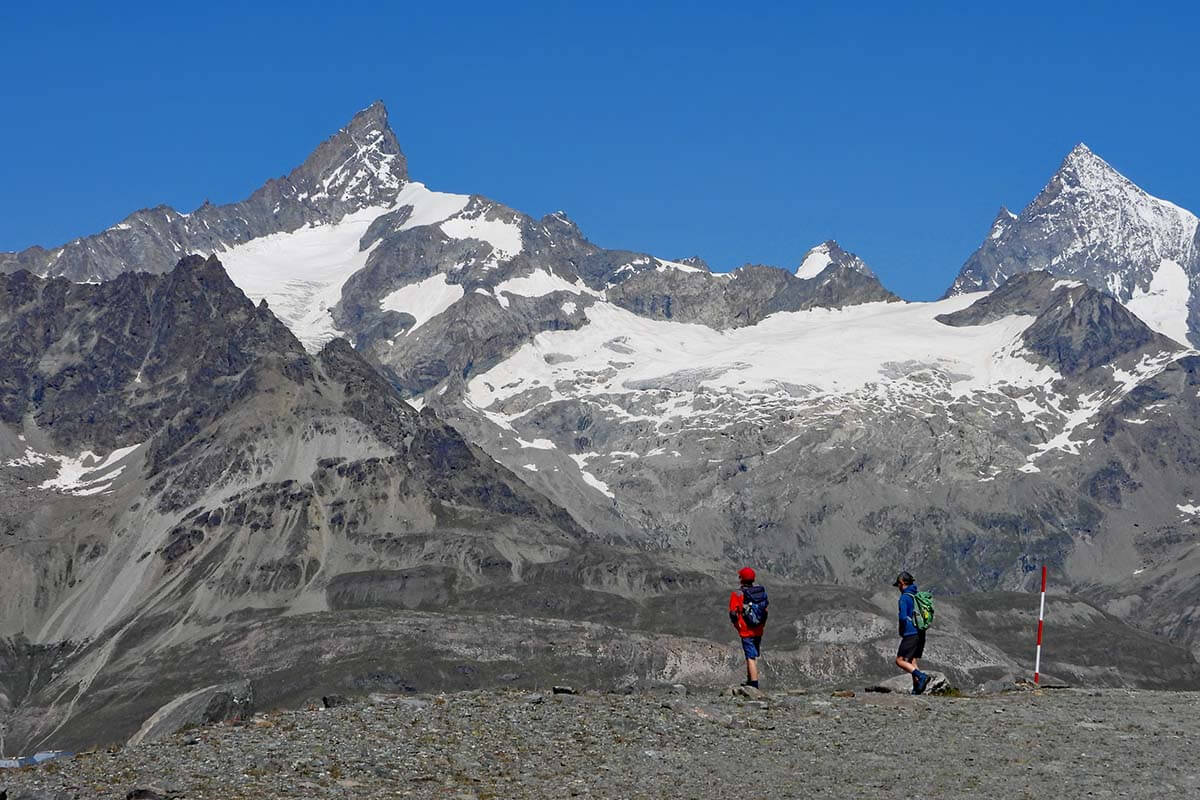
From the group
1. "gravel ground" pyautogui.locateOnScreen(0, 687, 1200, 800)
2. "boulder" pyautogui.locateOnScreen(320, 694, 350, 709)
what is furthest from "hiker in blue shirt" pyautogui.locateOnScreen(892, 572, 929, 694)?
"boulder" pyautogui.locateOnScreen(320, 694, 350, 709)

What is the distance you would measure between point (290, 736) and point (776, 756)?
11393 millimetres

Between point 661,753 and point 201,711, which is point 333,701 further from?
point 661,753

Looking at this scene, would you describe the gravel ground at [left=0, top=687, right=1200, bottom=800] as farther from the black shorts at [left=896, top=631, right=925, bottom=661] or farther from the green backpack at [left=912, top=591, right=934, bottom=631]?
the green backpack at [left=912, top=591, right=934, bottom=631]

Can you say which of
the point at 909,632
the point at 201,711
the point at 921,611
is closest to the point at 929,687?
the point at 909,632

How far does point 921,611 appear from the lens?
51500 millimetres

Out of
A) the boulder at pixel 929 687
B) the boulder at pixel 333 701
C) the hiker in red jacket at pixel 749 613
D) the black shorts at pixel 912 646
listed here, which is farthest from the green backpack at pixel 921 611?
the boulder at pixel 333 701

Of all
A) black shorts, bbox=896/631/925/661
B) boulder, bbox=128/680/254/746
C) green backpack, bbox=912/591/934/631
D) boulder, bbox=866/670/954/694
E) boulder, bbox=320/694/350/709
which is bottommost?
boulder, bbox=128/680/254/746

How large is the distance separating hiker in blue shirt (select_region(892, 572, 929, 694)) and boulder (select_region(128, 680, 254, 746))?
17.9 meters

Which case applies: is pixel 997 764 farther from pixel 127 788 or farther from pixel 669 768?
pixel 127 788

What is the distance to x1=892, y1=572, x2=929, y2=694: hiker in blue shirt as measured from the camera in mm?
51438

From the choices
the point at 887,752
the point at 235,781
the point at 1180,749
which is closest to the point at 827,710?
the point at 887,752

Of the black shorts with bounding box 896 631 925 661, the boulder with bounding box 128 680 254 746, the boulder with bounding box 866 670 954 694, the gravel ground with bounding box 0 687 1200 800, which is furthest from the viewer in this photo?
the boulder with bounding box 866 670 954 694

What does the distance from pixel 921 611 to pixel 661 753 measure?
11.7m

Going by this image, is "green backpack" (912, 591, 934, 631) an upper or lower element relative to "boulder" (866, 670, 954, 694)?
upper
